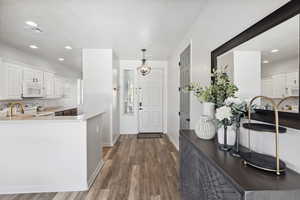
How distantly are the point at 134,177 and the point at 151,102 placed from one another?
10.8ft

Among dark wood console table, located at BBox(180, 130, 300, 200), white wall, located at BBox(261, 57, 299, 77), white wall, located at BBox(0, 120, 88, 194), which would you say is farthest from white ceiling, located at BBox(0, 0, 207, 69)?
dark wood console table, located at BBox(180, 130, 300, 200)

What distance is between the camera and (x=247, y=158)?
3.30 feet

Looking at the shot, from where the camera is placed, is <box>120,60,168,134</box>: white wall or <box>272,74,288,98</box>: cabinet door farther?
<box>120,60,168,134</box>: white wall

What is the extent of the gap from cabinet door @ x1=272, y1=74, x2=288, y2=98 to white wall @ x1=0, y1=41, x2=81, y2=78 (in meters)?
5.11

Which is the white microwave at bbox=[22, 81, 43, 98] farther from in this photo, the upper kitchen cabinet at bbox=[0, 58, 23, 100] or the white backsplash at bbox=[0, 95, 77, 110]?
the white backsplash at bbox=[0, 95, 77, 110]

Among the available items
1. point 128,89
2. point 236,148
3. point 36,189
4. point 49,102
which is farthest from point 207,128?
point 49,102

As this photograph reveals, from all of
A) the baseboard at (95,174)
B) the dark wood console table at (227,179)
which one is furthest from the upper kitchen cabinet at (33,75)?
the dark wood console table at (227,179)

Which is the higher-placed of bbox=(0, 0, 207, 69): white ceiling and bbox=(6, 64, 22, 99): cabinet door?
bbox=(0, 0, 207, 69): white ceiling

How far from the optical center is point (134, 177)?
255 centimetres

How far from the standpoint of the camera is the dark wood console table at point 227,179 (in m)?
0.71

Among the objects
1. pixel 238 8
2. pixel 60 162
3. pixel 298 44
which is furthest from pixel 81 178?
pixel 238 8

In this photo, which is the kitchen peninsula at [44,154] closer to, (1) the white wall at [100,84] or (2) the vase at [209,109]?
(2) the vase at [209,109]

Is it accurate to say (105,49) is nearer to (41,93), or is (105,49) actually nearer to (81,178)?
(41,93)

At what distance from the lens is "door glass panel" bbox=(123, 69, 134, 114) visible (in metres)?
5.47
